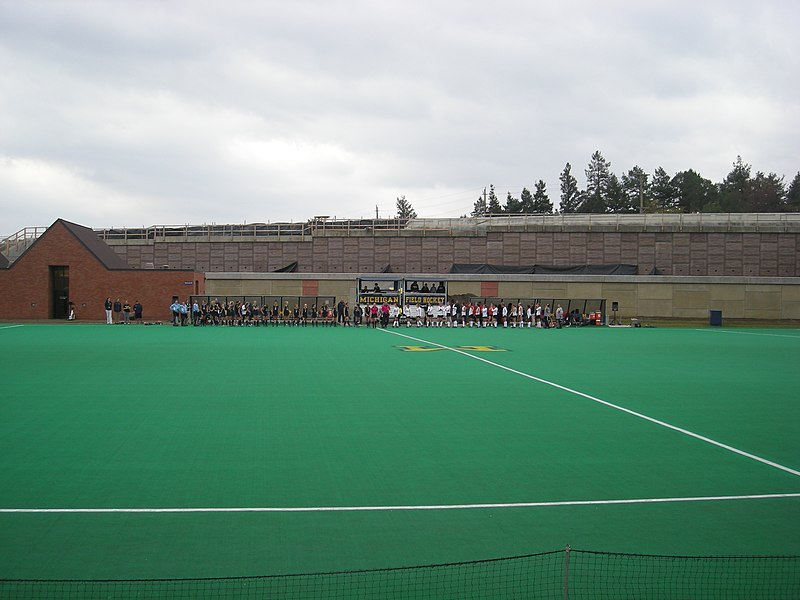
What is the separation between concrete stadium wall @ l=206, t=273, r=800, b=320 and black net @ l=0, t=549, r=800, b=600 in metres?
50.1

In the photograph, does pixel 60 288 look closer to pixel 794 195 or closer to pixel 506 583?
pixel 506 583

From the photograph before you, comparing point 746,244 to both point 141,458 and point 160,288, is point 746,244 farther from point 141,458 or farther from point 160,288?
point 141,458

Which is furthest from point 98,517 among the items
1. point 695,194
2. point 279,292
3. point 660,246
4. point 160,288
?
point 695,194

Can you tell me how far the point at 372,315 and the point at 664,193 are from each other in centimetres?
8902

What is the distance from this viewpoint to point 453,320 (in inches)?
1865

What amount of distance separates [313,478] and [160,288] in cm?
4353

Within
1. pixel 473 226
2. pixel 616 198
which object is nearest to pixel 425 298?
pixel 473 226

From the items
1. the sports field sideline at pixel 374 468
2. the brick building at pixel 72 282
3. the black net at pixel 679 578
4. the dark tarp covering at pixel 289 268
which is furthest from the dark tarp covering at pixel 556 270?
the black net at pixel 679 578

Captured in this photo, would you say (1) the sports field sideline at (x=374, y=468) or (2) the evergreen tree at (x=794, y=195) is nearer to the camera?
(1) the sports field sideline at (x=374, y=468)

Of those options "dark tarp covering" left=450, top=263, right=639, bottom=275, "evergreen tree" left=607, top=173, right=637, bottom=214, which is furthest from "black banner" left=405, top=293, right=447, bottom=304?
"evergreen tree" left=607, top=173, right=637, bottom=214

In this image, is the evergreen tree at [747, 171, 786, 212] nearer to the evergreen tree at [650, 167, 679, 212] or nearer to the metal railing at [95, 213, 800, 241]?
the evergreen tree at [650, 167, 679, 212]

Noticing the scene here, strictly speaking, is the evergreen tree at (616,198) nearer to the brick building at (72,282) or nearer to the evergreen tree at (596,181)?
the evergreen tree at (596,181)

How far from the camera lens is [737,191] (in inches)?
4417

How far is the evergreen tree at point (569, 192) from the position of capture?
115 meters
